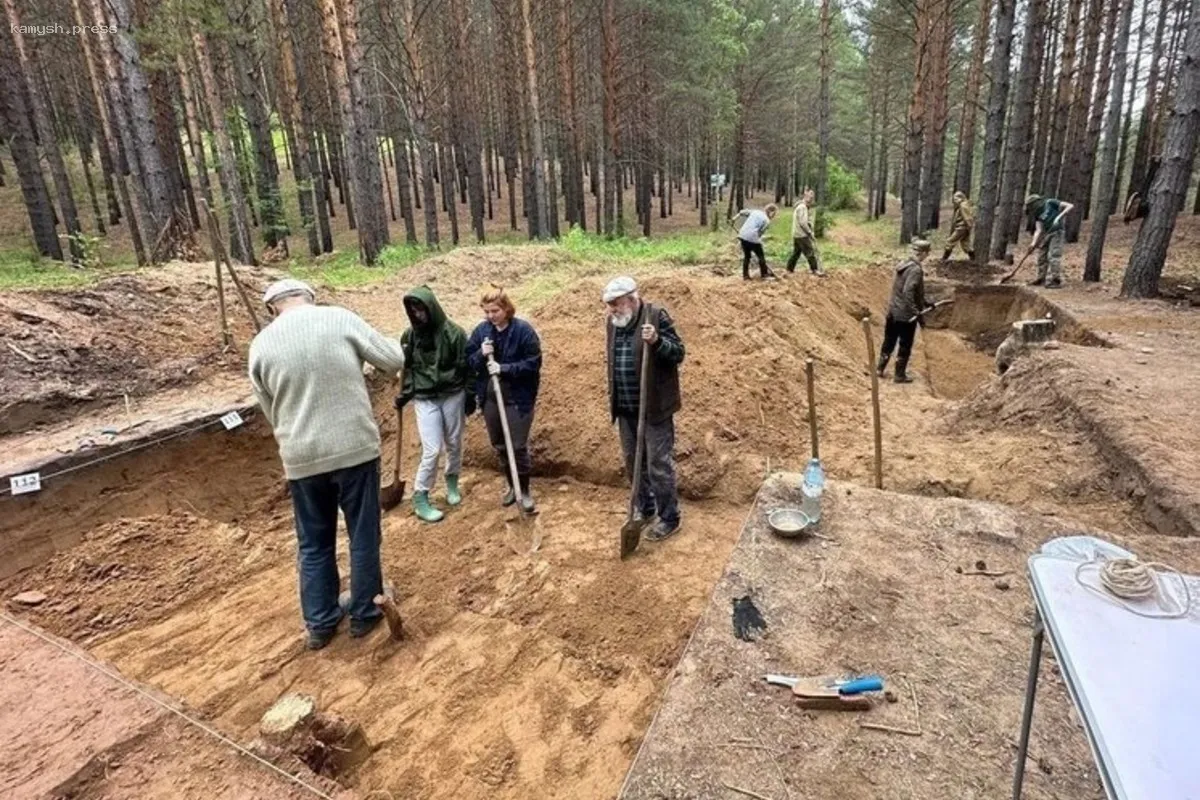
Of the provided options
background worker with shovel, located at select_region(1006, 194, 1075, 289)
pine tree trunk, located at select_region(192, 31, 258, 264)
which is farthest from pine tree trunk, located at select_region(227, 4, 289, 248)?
background worker with shovel, located at select_region(1006, 194, 1075, 289)

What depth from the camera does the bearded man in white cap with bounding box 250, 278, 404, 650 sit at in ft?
10.9

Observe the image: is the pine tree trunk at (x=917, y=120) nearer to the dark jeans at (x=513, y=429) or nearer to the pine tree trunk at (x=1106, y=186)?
the pine tree trunk at (x=1106, y=186)

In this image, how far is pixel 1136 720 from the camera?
4.02ft

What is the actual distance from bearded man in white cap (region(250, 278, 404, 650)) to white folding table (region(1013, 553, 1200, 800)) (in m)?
3.16

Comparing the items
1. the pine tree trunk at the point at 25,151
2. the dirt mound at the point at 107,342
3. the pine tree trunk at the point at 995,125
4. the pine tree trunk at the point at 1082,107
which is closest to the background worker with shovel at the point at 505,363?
the dirt mound at the point at 107,342

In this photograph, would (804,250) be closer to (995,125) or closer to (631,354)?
(995,125)

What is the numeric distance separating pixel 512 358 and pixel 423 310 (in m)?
0.75

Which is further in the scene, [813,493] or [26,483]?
[26,483]

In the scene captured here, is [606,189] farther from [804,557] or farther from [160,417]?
[804,557]

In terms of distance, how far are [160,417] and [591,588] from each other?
4.62m

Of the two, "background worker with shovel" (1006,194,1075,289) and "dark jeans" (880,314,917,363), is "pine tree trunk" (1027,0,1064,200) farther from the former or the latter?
"dark jeans" (880,314,917,363)

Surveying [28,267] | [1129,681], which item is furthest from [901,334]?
[28,267]

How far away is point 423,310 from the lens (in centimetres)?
452

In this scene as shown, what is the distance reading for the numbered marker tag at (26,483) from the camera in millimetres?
4742
